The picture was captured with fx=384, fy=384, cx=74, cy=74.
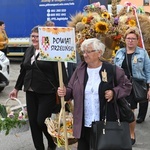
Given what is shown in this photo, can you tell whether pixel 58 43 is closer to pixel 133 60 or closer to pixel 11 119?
pixel 11 119

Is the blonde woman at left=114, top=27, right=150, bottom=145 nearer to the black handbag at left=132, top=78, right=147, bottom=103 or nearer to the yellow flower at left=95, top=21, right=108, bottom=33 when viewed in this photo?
the black handbag at left=132, top=78, right=147, bottom=103

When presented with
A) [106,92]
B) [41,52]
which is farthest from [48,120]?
[106,92]

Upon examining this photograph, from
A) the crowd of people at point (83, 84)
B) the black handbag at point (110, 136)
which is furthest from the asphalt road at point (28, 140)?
the black handbag at point (110, 136)

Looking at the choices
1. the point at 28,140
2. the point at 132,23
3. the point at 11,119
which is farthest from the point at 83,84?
the point at 132,23

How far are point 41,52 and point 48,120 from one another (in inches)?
36.0

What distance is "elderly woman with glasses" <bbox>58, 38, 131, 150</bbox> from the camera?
3.67m

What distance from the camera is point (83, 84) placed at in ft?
12.3

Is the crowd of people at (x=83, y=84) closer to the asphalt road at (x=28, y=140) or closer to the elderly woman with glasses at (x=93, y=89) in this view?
the elderly woman with glasses at (x=93, y=89)

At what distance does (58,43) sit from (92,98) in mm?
715

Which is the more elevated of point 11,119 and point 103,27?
point 103,27

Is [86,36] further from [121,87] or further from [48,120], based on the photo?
[121,87]

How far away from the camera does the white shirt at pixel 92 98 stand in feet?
12.1

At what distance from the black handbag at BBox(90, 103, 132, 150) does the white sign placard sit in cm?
80

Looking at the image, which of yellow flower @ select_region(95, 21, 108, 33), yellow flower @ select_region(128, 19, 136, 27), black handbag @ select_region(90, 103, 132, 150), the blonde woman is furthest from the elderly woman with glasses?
yellow flower @ select_region(128, 19, 136, 27)
